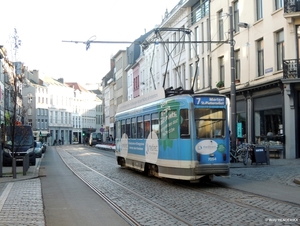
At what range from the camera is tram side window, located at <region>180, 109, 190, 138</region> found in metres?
14.4

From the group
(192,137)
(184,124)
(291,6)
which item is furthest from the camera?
(291,6)

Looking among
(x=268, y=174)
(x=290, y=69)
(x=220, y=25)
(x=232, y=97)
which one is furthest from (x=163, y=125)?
(x=220, y=25)

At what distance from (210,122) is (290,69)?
42.0 ft

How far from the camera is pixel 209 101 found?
14.5m

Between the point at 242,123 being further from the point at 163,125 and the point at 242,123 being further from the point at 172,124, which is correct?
the point at 172,124

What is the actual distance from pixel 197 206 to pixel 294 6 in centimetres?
1798

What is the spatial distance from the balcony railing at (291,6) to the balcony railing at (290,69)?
271 cm

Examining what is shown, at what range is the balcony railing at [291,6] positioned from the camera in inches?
998

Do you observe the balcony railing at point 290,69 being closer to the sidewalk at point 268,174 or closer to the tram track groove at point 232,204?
the sidewalk at point 268,174

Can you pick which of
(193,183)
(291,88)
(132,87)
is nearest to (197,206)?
(193,183)

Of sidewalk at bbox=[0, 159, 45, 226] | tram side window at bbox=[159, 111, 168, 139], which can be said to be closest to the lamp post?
tram side window at bbox=[159, 111, 168, 139]

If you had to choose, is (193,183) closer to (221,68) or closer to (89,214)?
(89,214)

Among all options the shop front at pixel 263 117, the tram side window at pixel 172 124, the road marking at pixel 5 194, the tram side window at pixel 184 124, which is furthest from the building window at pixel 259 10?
the road marking at pixel 5 194

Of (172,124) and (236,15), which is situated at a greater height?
(236,15)
